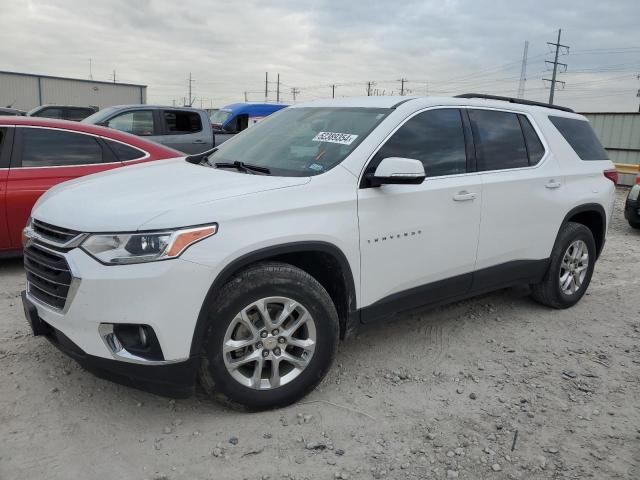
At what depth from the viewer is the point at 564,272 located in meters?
4.81

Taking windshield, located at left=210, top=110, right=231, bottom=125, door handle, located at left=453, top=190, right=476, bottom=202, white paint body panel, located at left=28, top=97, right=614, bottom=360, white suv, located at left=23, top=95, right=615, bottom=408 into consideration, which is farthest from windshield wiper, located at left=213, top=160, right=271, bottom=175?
windshield, located at left=210, top=110, right=231, bottom=125

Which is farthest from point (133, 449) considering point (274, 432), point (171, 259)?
point (171, 259)

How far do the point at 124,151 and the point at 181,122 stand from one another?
14.9 ft

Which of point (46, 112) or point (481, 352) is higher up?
point (46, 112)

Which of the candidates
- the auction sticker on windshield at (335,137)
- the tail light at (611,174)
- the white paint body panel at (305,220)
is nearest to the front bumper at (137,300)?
the white paint body panel at (305,220)

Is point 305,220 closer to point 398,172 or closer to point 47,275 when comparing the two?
point 398,172

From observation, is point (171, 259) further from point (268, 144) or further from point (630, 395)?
point (630, 395)

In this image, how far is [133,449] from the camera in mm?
2693

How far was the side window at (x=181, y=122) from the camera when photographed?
32.6 ft

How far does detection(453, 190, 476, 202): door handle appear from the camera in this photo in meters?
3.68

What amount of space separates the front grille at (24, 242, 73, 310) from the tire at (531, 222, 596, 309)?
12.2ft

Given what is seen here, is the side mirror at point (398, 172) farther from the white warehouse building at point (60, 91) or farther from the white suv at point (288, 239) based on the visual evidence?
the white warehouse building at point (60, 91)

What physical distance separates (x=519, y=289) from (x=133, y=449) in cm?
397

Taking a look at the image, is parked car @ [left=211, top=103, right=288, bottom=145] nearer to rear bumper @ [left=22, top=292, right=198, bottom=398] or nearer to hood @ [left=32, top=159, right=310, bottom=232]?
hood @ [left=32, top=159, right=310, bottom=232]
